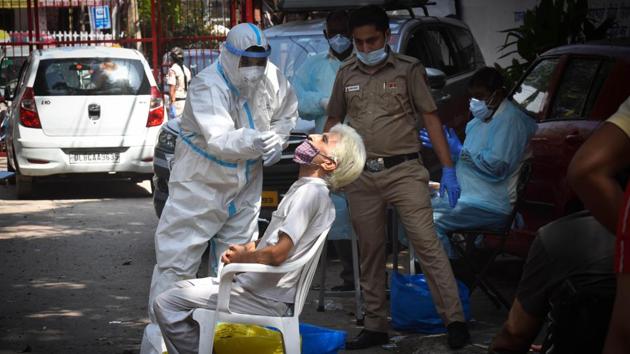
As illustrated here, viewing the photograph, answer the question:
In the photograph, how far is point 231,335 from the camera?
5176mm

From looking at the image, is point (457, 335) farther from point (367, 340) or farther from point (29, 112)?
point (29, 112)

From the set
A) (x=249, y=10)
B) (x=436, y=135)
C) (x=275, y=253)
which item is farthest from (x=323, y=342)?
(x=249, y=10)

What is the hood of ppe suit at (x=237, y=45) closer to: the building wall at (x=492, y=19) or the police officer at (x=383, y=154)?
the police officer at (x=383, y=154)

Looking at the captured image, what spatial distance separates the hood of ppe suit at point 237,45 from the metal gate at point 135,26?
31.1ft

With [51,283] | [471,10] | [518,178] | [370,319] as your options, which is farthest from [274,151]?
[471,10]

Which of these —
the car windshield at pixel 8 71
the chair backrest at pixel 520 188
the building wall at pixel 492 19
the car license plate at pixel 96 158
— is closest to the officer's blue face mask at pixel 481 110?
the chair backrest at pixel 520 188

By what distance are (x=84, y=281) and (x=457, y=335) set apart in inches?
146

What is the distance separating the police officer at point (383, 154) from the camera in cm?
698

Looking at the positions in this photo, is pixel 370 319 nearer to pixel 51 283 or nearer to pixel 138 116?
pixel 51 283

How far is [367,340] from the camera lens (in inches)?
276

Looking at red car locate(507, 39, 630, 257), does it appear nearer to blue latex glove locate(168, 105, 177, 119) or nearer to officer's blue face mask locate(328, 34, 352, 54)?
officer's blue face mask locate(328, 34, 352, 54)

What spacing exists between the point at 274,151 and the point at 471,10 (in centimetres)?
1208

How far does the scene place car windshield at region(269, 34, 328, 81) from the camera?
33.6 feet

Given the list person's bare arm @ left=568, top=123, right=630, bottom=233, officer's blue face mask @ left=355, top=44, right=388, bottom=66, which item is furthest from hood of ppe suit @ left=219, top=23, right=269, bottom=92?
person's bare arm @ left=568, top=123, right=630, bottom=233
